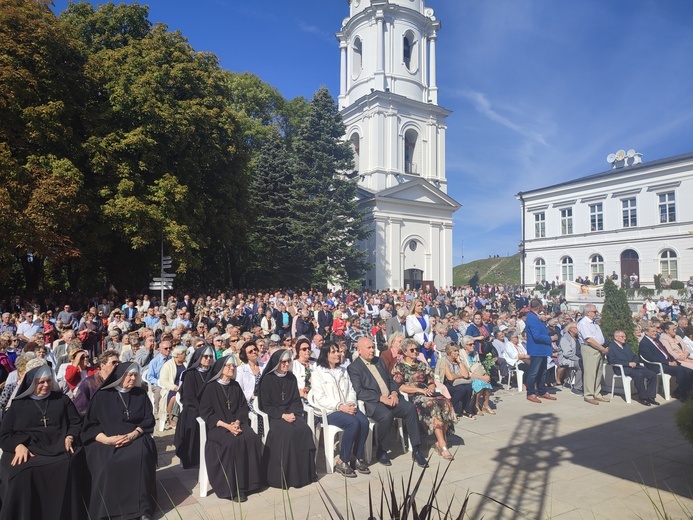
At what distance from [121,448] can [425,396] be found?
12.6 ft

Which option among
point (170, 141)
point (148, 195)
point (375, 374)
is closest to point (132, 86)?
point (170, 141)

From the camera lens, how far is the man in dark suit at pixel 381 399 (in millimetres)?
6121

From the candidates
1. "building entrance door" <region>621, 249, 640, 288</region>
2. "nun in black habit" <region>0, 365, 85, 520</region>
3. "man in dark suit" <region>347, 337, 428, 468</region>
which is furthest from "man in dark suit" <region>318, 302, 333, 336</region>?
"building entrance door" <region>621, 249, 640, 288</region>

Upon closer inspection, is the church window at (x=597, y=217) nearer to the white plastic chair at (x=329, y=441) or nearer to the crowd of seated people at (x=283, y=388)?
the crowd of seated people at (x=283, y=388)

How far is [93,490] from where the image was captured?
454 cm

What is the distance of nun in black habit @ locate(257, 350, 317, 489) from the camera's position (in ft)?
17.7

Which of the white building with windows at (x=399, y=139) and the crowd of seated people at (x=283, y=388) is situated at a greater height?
the white building with windows at (x=399, y=139)

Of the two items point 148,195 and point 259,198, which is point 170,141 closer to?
point 148,195

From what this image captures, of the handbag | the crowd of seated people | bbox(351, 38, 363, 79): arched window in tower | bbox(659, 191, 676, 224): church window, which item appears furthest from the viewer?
bbox(351, 38, 363, 79): arched window in tower

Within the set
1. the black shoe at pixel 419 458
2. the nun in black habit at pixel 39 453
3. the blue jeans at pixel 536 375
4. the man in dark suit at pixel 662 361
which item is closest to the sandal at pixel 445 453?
the black shoe at pixel 419 458

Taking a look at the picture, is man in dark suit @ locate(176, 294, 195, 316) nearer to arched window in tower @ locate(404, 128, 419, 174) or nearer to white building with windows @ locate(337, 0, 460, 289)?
white building with windows @ locate(337, 0, 460, 289)

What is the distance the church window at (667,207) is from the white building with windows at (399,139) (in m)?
15.1

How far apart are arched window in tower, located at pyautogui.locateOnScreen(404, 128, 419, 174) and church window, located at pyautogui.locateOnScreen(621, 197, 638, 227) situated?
16879mm

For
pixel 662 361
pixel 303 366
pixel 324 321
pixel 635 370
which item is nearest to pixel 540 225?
pixel 324 321
